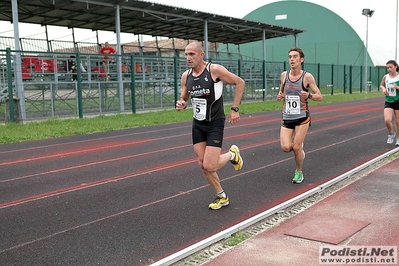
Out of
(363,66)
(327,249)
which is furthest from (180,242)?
(363,66)

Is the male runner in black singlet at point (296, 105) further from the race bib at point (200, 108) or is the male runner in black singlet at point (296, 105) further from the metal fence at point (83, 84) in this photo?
the metal fence at point (83, 84)

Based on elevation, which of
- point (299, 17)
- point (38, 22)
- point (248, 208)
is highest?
point (299, 17)

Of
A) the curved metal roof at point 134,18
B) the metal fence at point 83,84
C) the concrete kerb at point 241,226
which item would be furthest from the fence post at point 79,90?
the concrete kerb at point 241,226

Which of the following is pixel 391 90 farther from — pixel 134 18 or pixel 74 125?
pixel 134 18

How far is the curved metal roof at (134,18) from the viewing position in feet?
69.9

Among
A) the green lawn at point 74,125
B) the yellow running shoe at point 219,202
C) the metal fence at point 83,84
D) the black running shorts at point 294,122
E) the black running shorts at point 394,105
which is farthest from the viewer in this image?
the metal fence at point 83,84

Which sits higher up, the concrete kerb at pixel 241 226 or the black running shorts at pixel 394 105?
the black running shorts at pixel 394 105

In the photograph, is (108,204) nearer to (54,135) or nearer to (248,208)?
(248,208)

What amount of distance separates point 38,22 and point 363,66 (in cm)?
3374

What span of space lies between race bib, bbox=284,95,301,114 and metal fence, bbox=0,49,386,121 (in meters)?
11.2

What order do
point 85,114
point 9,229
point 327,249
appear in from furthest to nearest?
point 85,114, point 9,229, point 327,249

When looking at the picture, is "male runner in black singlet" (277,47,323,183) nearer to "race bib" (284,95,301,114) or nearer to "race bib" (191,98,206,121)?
"race bib" (284,95,301,114)

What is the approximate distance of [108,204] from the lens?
5.96 metres

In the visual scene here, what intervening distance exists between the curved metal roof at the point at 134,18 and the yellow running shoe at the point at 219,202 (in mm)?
16454
